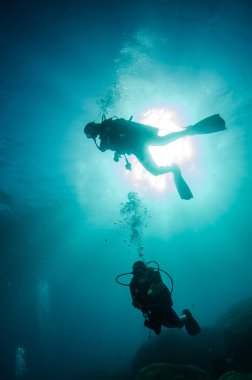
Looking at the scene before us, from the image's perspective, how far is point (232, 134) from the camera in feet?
71.2

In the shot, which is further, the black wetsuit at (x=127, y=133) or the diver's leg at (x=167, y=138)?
the black wetsuit at (x=127, y=133)

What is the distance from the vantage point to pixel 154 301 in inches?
195

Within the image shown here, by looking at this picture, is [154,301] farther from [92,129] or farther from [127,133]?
[92,129]

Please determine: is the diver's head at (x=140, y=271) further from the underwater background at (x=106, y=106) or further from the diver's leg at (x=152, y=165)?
the underwater background at (x=106, y=106)

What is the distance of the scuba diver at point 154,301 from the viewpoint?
4.97 m

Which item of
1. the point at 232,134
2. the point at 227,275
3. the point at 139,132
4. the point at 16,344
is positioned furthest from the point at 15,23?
the point at 227,275

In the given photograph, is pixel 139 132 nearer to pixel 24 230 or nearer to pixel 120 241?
pixel 24 230

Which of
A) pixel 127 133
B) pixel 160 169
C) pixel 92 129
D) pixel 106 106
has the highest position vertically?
pixel 106 106

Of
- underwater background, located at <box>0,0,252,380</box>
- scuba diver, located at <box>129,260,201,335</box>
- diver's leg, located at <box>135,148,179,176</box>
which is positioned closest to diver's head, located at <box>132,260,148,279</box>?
scuba diver, located at <box>129,260,201,335</box>

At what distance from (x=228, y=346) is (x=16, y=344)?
267ft

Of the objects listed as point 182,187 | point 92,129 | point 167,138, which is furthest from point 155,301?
point 92,129

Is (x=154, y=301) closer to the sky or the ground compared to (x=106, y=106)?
closer to the ground

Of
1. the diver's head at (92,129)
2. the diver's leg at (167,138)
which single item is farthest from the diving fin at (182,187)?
the diver's head at (92,129)

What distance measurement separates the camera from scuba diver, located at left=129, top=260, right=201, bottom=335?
4969 mm
